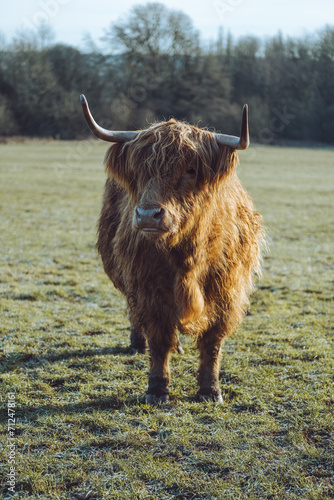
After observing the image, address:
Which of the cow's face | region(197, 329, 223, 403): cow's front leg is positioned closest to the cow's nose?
the cow's face

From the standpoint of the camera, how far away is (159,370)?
349 cm

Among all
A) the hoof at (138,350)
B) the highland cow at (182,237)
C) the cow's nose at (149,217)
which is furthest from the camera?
the hoof at (138,350)

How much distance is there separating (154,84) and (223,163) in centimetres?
3922

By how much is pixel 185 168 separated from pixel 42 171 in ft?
66.5

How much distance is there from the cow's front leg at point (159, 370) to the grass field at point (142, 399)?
0.32ft

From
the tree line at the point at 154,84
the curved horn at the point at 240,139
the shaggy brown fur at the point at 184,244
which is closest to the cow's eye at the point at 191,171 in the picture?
the shaggy brown fur at the point at 184,244

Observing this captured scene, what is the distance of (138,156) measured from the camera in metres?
3.05

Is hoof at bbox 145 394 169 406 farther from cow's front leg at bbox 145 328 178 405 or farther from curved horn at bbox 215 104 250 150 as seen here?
curved horn at bbox 215 104 250 150

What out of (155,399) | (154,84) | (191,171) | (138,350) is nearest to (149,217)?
(191,171)

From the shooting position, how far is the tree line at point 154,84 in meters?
36.3

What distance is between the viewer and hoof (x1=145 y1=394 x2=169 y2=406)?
11.2ft

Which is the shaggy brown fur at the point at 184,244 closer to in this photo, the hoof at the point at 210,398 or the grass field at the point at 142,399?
the hoof at the point at 210,398

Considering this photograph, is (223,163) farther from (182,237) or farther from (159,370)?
(159,370)

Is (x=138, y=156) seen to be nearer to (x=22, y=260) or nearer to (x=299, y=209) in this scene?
(x=22, y=260)
